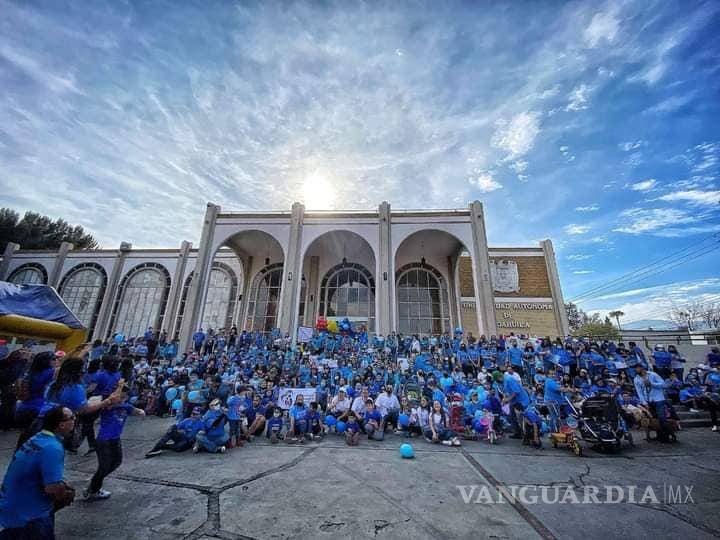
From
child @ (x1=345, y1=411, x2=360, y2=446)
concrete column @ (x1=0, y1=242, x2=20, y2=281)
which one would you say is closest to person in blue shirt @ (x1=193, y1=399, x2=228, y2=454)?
child @ (x1=345, y1=411, x2=360, y2=446)

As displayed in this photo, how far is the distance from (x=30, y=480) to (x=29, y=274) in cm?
2883

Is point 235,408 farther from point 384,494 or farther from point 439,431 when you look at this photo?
point 439,431

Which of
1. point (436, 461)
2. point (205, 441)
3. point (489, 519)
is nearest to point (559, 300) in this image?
point (436, 461)

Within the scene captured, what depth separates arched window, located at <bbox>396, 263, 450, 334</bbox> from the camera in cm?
1844

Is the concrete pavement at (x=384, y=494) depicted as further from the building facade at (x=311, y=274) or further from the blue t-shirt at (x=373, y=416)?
the building facade at (x=311, y=274)

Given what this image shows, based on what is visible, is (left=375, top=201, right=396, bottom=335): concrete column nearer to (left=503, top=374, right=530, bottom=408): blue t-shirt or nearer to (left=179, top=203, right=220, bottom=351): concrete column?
(left=503, top=374, right=530, bottom=408): blue t-shirt

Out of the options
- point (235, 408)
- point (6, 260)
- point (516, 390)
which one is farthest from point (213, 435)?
point (6, 260)

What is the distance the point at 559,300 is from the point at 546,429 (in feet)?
46.5

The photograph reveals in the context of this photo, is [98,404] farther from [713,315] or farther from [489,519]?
[713,315]

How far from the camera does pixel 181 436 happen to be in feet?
18.2

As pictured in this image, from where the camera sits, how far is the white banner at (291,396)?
7980 mm

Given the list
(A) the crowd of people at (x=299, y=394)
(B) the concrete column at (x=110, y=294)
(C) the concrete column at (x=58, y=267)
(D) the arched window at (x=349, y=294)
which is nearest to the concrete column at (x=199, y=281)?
(A) the crowd of people at (x=299, y=394)

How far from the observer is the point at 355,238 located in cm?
1714

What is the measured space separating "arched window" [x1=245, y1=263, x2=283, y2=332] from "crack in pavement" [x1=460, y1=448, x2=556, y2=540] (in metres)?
16.0
